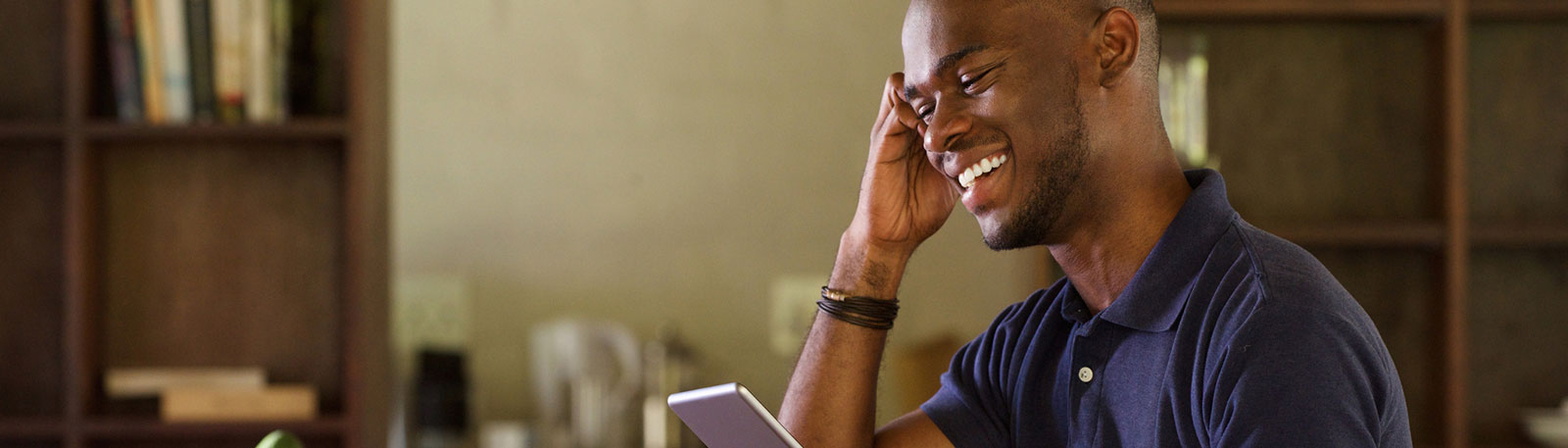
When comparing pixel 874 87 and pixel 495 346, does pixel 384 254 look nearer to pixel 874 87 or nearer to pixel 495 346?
pixel 495 346

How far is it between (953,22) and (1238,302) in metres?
0.31

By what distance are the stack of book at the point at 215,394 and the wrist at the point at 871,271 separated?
1176 mm

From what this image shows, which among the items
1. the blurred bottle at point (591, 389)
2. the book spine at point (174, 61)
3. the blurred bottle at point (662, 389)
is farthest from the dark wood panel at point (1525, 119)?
the book spine at point (174, 61)

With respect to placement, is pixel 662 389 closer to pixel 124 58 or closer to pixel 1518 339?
pixel 124 58

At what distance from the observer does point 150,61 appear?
208cm

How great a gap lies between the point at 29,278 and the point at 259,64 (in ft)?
1.81

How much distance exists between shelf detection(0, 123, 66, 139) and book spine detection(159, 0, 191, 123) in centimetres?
16

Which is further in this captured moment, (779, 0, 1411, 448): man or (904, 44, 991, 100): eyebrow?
(904, 44, 991, 100): eyebrow

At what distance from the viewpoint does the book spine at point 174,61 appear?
6.73 feet

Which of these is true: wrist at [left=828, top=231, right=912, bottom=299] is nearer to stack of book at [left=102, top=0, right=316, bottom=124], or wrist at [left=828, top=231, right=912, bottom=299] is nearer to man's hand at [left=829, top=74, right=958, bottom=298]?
man's hand at [left=829, top=74, right=958, bottom=298]

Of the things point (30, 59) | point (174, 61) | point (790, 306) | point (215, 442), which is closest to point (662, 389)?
point (790, 306)

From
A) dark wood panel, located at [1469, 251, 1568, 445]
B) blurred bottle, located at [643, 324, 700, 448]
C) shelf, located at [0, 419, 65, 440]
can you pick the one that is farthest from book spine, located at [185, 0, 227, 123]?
dark wood panel, located at [1469, 251, 1568, 445]

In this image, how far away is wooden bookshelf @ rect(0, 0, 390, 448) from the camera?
2195 millimetres

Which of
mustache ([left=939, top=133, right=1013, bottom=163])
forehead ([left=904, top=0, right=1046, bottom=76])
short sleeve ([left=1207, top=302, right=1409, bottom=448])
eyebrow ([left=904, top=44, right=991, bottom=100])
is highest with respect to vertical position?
forehead ([left=904, top=0, right=1046, bottom=76])
